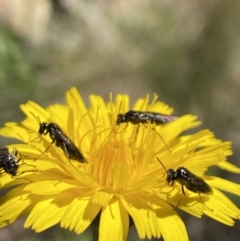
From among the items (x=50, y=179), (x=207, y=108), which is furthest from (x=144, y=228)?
(x=207, y=108)

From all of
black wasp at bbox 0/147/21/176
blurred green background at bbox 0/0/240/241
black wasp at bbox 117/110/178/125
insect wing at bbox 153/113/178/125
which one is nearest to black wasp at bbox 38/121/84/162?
black wasp at bbox 0/147/21/176

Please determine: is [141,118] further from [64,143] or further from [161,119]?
[64,143]

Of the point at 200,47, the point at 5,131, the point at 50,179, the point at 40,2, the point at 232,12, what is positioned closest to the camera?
the point at 50,179

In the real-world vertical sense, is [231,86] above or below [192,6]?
below

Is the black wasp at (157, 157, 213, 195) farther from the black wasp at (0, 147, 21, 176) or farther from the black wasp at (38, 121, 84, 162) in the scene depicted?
the black wasp at (0, 147, 21, 176)

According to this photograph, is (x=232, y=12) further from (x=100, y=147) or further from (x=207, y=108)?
(x=100, y=147)

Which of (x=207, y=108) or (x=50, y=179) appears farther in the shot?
(x=207, y=108)

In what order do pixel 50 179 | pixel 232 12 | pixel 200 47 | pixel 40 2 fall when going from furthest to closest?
pixel 40 2 < pixel 200 47 < pixel 232 12 < pixel 50 179
